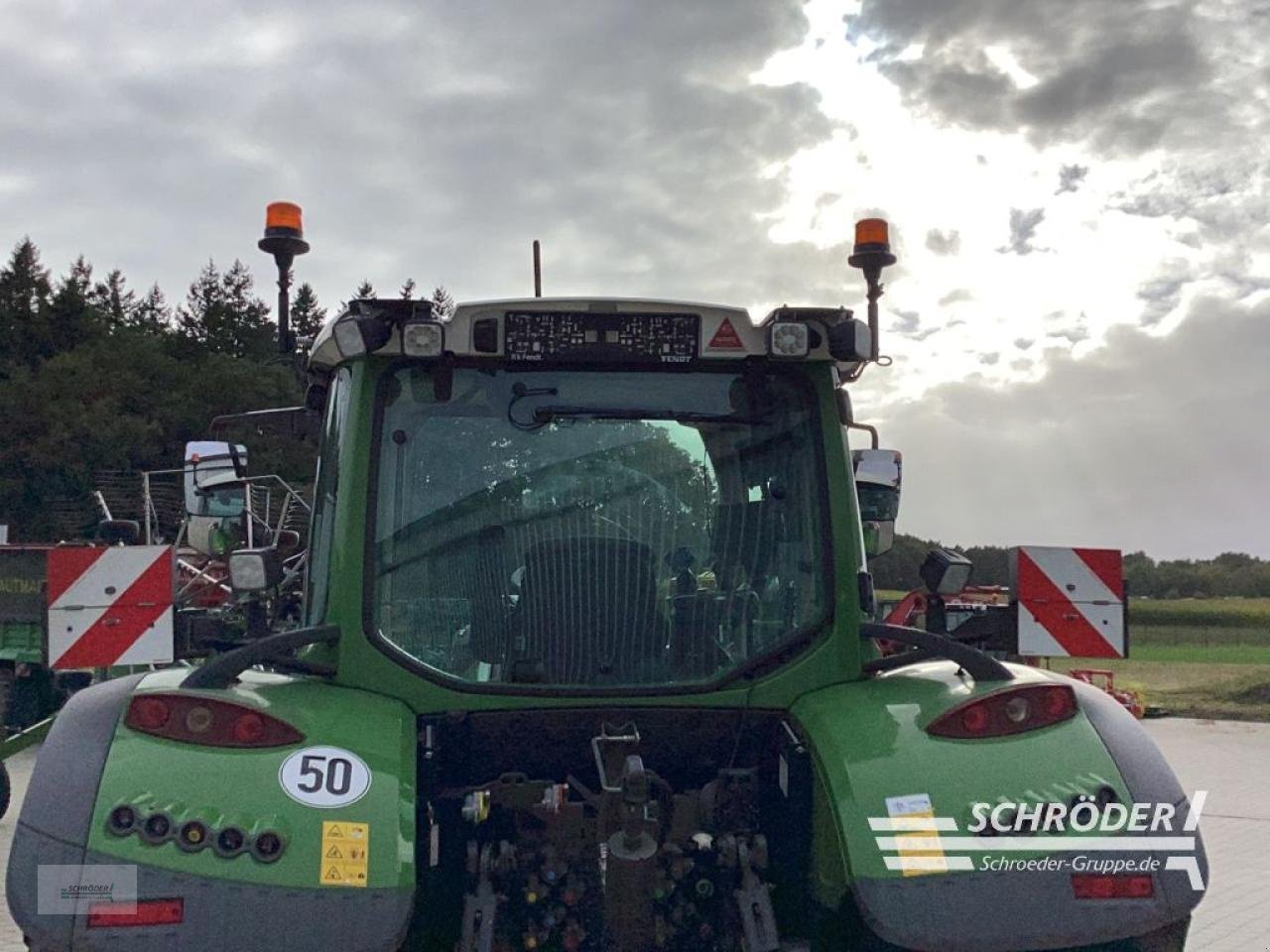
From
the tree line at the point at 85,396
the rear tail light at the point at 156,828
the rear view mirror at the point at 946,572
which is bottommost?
the rear tail light at the point at 156,828

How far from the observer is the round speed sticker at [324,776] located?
3.13 meters

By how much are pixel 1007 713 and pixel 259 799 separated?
1863 mm

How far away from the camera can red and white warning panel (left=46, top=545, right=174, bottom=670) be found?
5.57 metres

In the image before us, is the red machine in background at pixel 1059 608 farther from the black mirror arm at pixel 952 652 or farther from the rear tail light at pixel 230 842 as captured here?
the rear tail light at pixel 230 842

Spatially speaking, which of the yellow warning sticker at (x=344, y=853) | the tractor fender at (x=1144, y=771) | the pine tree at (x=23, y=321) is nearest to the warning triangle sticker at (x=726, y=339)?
the tractor fender at (x=1144, y=771)

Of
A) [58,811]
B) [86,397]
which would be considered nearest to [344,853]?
[58,811]

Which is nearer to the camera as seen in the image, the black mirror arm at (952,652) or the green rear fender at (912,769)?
the green rear fender at (912,769)

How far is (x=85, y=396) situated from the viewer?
5450 centimetres

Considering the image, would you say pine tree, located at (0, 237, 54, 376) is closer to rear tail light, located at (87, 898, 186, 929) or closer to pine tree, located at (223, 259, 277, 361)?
pine tree, located at (223, 259, 277, 361)

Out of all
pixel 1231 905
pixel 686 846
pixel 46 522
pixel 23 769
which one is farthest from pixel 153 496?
pixel 46 522

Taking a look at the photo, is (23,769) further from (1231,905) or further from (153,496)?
(1231,905)

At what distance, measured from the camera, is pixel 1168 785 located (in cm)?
334

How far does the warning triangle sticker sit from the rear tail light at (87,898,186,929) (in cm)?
206

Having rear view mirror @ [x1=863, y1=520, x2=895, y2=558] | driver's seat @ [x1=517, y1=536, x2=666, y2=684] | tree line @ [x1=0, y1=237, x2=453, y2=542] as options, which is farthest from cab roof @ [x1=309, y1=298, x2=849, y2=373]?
tree line @ [x1=0, y1=237, x2=453, y2=542]
